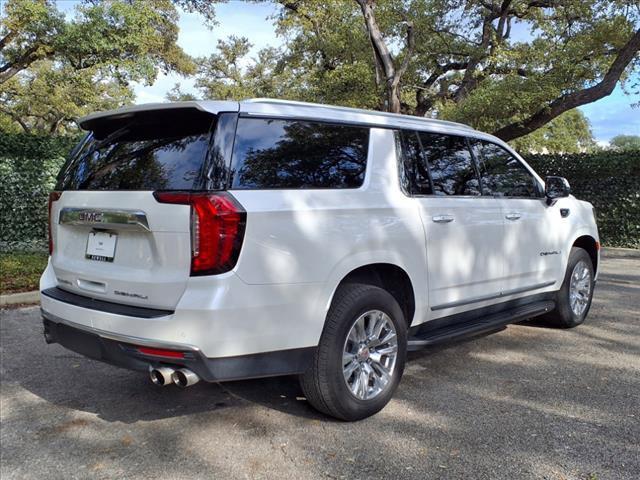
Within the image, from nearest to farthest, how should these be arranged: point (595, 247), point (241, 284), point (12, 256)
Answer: point (241, 284) < point (595, 247) < point (12, 256)

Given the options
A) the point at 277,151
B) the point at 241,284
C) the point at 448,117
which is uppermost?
the point at 448,117

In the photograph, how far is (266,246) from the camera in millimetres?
2912

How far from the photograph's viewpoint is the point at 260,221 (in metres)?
2.89

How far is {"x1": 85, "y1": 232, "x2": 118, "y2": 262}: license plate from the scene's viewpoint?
3166 mm

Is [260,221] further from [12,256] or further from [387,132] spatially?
[12,256]

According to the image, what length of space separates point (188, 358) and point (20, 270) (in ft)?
21.7

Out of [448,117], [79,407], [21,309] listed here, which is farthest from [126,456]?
[448,117]

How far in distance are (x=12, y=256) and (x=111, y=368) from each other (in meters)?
6.35

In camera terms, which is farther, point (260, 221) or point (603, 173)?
point (603, 173)

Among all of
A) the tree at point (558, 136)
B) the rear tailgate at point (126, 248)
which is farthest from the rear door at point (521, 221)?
the tree at point (558, 136)

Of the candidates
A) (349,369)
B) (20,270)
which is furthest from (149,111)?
(20,270)

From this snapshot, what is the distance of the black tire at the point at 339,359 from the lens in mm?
3205

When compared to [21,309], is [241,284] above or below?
above

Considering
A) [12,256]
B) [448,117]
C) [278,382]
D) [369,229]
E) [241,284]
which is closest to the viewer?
[241,284]
